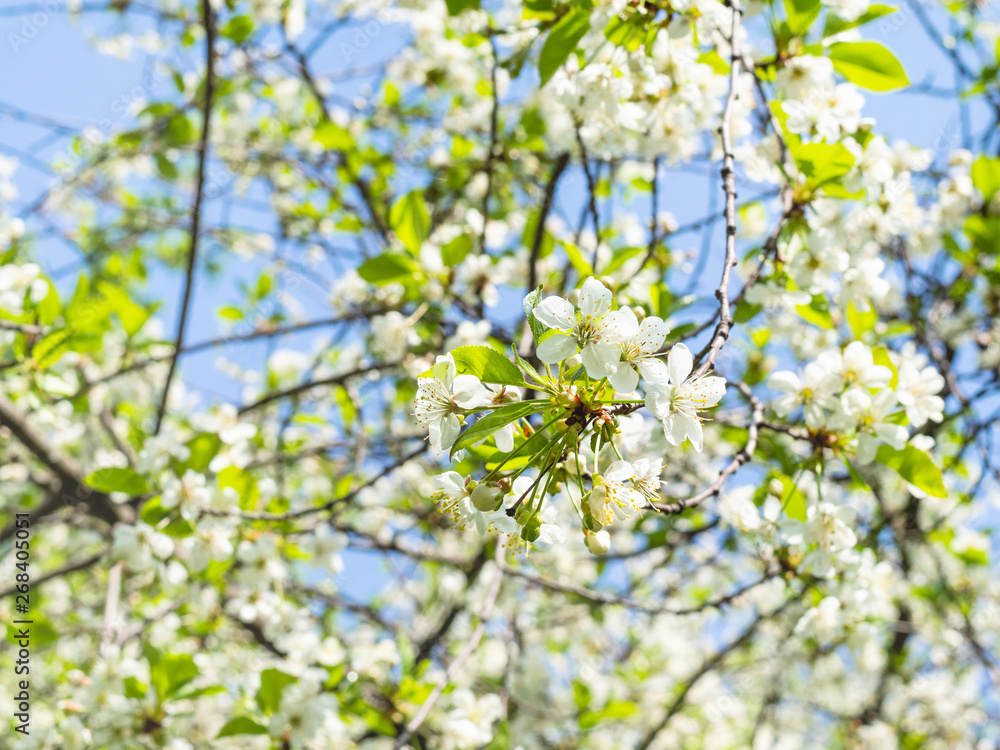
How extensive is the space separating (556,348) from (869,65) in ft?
4.12

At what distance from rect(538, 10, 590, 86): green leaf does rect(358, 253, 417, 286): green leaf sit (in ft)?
2.40

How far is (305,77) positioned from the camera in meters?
3.16

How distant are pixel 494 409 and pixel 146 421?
4113 millimetres

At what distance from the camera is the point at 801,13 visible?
5.39 feet

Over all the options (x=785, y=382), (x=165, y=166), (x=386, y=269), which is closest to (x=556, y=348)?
(x=785, y=382)

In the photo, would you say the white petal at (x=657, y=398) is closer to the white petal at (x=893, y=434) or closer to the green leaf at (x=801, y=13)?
the white petal at (x=893, y=434)

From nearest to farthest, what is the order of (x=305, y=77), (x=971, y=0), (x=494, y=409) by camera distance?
(x=494, y=409) < (x=305, y=77) < (x=971, y=0)

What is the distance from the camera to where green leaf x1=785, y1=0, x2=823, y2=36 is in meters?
1.62

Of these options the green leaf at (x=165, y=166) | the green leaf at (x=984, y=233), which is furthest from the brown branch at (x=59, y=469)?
the green leaf at (x=984, y=233)

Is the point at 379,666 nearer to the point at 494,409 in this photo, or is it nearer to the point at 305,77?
the point at 494,409

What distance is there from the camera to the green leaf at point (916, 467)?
145 centimetres

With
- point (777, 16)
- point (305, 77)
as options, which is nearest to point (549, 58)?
point (777, 16)

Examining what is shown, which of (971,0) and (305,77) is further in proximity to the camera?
(971,0)

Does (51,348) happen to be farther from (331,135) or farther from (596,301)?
(596,301)
